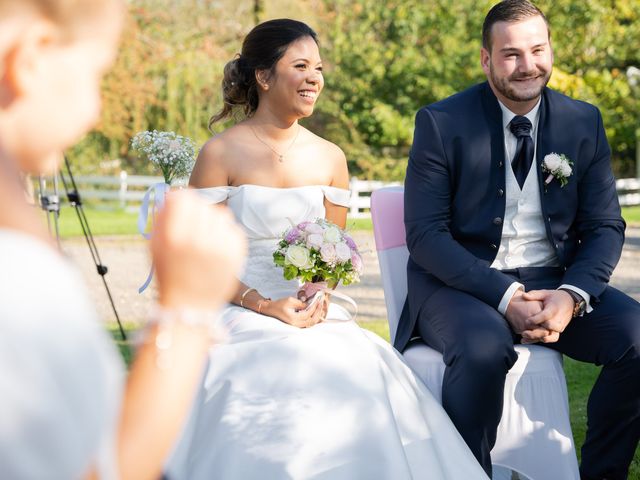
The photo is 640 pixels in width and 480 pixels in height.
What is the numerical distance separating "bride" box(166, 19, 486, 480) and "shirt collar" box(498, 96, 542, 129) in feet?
2.74

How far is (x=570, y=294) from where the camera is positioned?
3.84m

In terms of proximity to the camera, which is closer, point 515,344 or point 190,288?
point 190,288

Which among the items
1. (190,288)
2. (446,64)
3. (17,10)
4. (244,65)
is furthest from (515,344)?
(446,64)

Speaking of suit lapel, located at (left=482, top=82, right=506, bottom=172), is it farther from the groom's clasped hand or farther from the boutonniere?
the groom's clasped hand

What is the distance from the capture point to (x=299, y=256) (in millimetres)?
3736

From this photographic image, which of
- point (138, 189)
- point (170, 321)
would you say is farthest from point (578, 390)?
point (138, 189)

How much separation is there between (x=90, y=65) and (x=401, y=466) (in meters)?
2.43

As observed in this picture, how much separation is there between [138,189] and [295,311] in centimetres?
2257

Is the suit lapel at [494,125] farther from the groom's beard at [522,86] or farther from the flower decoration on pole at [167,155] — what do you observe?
the flower decoration on pole at [167,155]

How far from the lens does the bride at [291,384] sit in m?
3.23

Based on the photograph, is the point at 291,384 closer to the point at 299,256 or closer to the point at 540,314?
the point at 299,256

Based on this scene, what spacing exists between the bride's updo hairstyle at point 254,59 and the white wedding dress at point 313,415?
4.10 ft

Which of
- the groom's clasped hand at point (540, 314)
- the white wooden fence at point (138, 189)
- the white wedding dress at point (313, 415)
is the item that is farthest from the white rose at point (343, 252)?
the white wooden fence at point (138, 189)

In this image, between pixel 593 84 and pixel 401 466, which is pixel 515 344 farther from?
pixel 593 84
